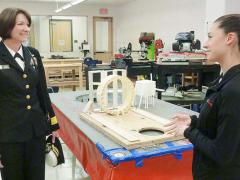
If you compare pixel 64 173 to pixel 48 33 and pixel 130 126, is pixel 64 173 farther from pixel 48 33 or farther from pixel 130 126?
pixel 48 33

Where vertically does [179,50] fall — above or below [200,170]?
above

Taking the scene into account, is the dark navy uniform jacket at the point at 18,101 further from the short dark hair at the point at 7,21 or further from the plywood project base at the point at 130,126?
the plywood project base at the point at 130,126

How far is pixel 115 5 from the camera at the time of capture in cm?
1112

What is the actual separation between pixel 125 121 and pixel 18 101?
2.40 ft

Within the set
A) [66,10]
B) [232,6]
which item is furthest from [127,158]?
[66,10]

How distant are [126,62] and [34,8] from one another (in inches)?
298

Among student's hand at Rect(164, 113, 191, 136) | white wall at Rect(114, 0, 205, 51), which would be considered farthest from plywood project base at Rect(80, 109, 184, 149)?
white wall at Rect(114, 0, 205, 51)

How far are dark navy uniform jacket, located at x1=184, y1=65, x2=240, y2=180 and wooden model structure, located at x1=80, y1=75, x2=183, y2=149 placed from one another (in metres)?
0.27

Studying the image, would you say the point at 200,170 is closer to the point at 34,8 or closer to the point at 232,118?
the point at 232,118

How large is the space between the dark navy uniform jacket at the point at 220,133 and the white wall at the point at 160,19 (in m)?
5.50

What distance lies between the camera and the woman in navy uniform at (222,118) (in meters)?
1.03

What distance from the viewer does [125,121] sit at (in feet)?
→ 6.57

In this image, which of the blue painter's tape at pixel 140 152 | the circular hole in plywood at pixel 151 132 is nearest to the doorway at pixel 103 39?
the circular hole in plywood at pixel 151 132

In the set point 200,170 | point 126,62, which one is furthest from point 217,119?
point 126,62
